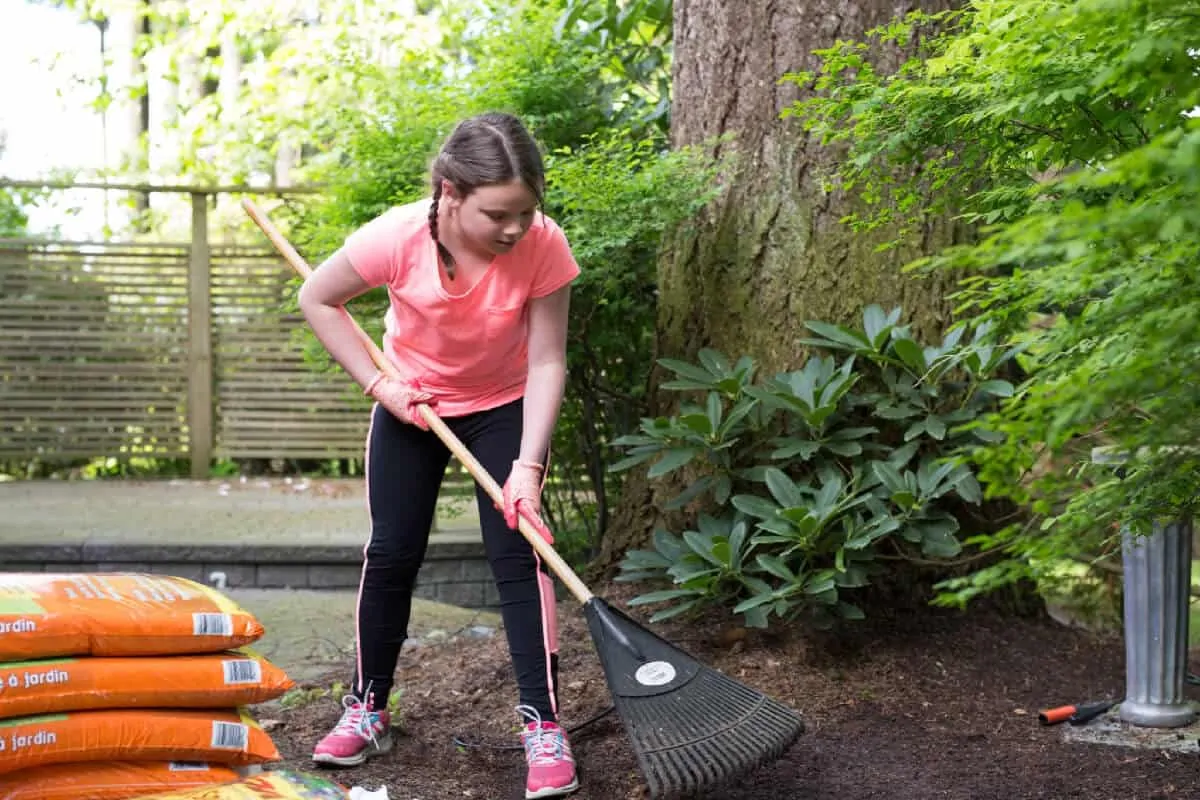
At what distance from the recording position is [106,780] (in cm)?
251

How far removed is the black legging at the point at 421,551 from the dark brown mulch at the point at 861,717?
26cm

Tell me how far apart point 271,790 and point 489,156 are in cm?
132

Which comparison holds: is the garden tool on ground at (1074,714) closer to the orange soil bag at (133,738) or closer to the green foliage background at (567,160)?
the green foliage background at (567,160)

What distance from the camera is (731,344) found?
3891 mm

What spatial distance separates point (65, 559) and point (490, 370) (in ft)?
12.5

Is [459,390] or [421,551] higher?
[459,390]

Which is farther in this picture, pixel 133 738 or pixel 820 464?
pixel 820 464

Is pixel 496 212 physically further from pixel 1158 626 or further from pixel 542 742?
pixel 1158 626

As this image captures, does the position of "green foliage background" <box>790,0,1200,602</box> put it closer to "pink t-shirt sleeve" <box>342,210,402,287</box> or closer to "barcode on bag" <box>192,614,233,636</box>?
"pink t-shirt sleeve" <box>342,210,402,287</box>

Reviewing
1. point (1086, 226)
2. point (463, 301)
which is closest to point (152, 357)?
point (463, 301)

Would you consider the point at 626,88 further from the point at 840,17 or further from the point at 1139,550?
the point at 1139,550

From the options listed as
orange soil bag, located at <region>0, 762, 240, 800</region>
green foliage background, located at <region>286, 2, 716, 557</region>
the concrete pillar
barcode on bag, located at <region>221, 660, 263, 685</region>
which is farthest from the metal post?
orange soil bag, located at <region>0, 762, 240, 800</region>

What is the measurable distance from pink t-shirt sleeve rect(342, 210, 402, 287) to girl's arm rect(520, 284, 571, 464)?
0.33m

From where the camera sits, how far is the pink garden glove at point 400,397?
2.91 meters
